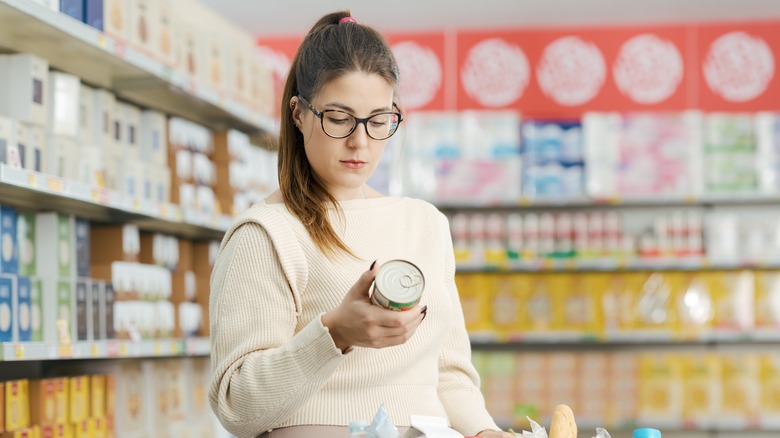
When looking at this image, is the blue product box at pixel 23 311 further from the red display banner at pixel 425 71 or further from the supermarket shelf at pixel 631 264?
the red display banner at pixel 425 71

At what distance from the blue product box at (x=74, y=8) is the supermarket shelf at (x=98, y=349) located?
102 centimetres

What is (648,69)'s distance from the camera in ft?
25.0

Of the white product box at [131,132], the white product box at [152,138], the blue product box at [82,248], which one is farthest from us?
the white product box at [152,138]

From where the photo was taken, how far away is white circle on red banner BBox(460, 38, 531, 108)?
772 cm

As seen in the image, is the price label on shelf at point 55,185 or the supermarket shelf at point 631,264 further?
the supermarket shelf at point 631,264

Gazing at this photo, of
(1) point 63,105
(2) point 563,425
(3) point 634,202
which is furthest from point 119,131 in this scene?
(3) point 634,202

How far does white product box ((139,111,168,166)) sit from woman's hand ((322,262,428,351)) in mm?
2760

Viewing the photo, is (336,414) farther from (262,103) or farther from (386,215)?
(262,103)

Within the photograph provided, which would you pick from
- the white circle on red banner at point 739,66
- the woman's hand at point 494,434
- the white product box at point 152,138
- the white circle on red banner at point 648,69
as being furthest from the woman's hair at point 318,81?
the white circle on red banner at point 739,66

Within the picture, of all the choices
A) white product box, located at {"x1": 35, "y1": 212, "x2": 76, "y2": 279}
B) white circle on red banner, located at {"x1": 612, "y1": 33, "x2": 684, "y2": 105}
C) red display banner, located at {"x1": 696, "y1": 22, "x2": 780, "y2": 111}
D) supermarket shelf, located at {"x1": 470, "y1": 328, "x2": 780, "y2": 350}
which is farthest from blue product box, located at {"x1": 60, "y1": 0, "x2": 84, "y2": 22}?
red display banner, located at {"x1": 696, "y1": 22, "x2": 780, "y2": 111}

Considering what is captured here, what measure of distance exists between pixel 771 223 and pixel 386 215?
17.8ft

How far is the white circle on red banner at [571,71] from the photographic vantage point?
7.66 metres

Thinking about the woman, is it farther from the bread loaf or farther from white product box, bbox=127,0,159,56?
white product box, bbox=127,0,159,56

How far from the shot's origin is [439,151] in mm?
6895
